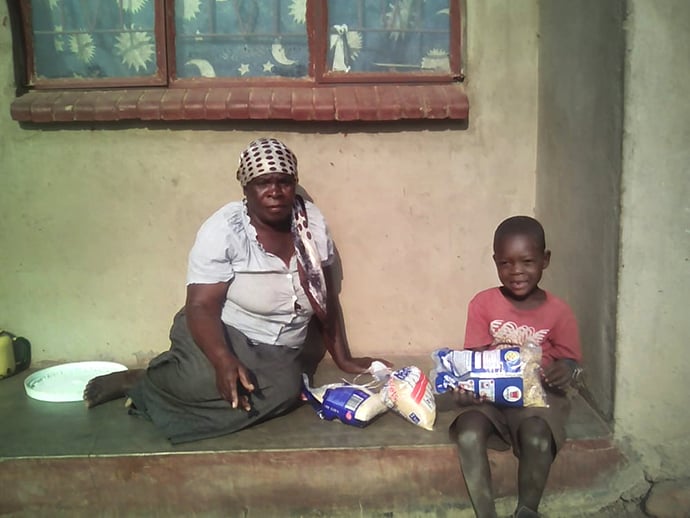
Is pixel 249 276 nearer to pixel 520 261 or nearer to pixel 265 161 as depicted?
pixel 265 161

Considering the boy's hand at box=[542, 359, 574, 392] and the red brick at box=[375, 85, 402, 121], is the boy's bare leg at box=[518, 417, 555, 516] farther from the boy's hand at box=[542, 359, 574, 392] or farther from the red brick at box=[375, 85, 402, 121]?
the red brick at box=[375, 85, 402, 121]

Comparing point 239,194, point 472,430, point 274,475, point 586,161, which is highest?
point 586,161

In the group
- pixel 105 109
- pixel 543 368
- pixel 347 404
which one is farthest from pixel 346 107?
pixel 543 368

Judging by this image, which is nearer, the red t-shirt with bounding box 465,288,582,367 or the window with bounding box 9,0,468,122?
the red t-shirt with bounding box 465,288,582,367

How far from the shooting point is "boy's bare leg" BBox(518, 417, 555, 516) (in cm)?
240

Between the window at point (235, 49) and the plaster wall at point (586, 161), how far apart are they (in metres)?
0.46

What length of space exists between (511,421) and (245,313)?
3.98 ft

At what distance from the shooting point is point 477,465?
96.8 inches

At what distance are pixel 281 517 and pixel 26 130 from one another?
88.8 inches

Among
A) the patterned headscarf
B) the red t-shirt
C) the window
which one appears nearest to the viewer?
the red t-shirt

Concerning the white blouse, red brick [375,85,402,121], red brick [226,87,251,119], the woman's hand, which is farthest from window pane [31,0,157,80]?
the woman's hand

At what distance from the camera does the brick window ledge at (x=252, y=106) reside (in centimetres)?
318

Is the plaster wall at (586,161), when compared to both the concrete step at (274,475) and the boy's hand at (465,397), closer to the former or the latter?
the concrete step at (274,475)

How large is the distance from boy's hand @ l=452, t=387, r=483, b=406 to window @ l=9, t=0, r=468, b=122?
1.38 metres
